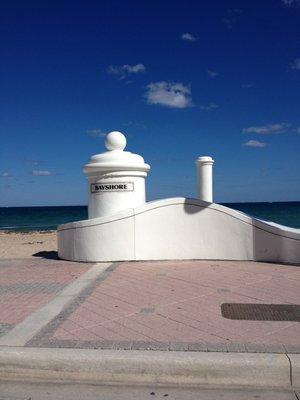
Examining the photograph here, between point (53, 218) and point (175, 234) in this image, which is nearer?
point (175, 234)

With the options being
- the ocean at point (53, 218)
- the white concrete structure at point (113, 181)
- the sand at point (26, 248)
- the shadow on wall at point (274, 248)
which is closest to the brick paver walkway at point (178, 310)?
the shadow on wall at point (274, 248)

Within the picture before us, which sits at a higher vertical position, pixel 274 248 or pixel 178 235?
pixel 178 235

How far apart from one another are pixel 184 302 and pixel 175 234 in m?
3.59

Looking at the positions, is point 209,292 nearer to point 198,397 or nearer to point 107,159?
point 198,397

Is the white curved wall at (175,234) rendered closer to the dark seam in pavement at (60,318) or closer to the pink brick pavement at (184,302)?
the pink brick pavement at (184,302)

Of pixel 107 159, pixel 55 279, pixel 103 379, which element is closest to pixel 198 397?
pixel 103 379

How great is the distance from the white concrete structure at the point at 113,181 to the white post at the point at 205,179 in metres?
1.64

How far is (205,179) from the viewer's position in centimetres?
1124

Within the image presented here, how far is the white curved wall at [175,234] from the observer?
923cm

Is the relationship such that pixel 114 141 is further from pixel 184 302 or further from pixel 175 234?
pixel 184 302

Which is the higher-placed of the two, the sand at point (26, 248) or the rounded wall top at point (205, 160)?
the rounded wall top at point (205, 160)

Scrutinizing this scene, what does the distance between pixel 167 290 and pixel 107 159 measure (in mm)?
4362

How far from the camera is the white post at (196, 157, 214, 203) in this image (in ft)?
36.5

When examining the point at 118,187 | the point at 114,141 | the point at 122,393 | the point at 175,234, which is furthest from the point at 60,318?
the point at 114,141
